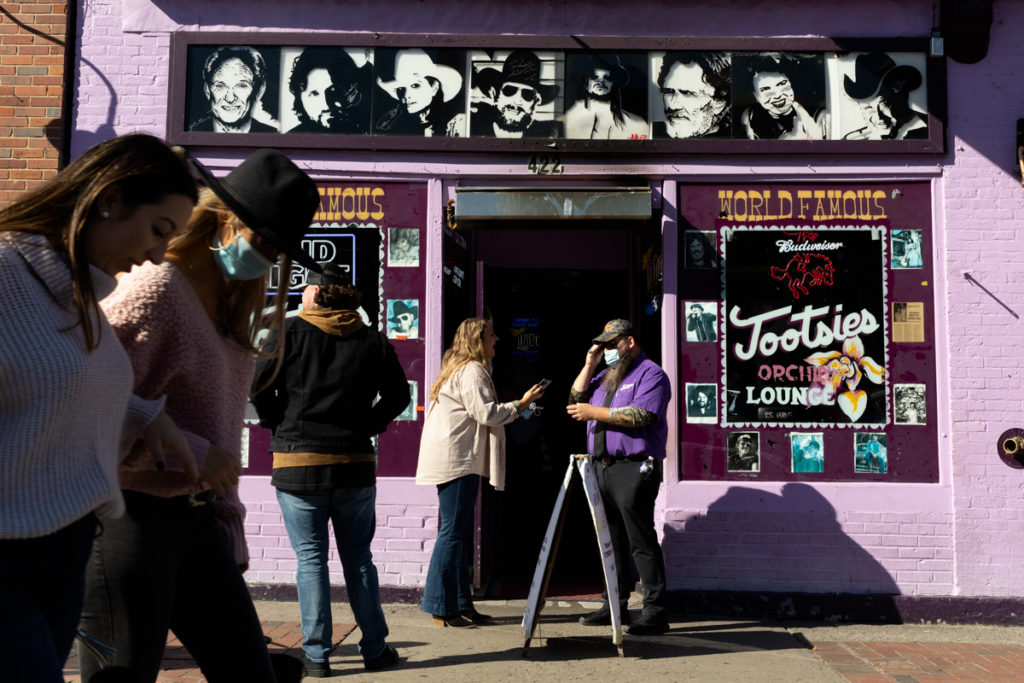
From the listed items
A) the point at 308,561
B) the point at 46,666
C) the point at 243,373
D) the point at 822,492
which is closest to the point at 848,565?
the point at 822,492

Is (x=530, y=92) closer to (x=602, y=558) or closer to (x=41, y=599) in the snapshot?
(x=602, y=558)

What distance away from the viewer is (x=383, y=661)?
191 inches

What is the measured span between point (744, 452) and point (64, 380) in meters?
5.63

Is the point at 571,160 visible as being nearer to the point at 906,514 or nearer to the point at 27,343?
the point at 906,514

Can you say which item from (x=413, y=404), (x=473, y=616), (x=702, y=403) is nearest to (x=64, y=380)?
(x=473, y=616)

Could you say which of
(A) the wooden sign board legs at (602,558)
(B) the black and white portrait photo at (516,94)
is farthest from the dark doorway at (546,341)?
(A) the wooden sign board legs at (602,558)

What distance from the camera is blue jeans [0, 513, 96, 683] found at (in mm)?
1645

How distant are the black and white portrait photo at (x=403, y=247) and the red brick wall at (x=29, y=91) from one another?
2623 mm

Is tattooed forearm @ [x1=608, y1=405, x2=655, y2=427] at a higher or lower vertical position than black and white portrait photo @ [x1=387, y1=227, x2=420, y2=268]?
lower

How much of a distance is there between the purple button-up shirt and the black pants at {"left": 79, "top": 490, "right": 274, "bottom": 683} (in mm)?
3946

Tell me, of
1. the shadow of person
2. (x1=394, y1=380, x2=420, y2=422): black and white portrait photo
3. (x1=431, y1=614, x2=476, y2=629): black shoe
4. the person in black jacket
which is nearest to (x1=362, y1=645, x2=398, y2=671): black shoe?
the person in black jacket

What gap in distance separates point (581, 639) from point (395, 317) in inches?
109

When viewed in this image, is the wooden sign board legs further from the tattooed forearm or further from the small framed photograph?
the small framed photograph

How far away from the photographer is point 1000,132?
22.0 ft
